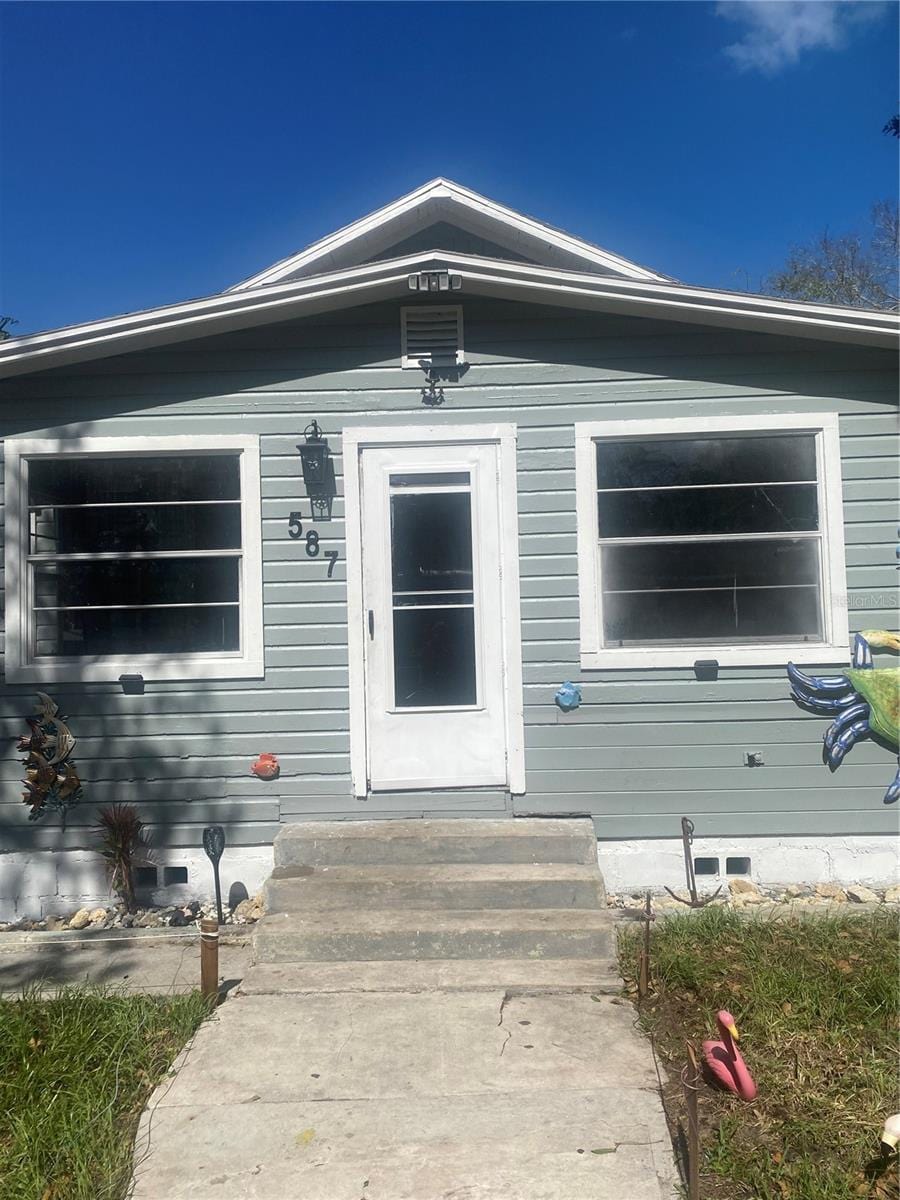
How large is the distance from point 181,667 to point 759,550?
11.4ft

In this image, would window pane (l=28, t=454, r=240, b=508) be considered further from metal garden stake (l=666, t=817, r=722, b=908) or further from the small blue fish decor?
metal garden stake (l=666, t=817, r=722, b=908)

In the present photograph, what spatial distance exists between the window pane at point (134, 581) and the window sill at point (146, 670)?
38 centimetres

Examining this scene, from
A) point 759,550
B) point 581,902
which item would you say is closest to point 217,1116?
point 581,902

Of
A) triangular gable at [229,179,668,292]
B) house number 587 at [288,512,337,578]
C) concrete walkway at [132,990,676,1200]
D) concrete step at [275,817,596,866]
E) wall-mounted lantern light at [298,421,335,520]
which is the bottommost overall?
concrete walkway at [132,990,676,1200]

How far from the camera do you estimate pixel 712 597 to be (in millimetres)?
5504

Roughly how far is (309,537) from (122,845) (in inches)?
80.8

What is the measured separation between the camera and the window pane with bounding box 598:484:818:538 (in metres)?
5.52

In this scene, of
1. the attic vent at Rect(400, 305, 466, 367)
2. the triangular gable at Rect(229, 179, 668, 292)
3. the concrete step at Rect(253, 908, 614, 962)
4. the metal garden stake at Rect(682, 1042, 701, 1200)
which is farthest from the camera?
the triangular gable at Rect(229, 179, 668, 292)

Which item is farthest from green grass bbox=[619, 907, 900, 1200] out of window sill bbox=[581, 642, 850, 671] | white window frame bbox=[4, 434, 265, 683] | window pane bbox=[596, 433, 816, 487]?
white window frame bbox=[4, 434, 265, 683]

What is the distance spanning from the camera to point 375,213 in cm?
712

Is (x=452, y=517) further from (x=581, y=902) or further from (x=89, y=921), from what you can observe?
(x=89, y=921)

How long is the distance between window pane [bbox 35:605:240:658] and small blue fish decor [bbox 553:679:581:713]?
1.92m

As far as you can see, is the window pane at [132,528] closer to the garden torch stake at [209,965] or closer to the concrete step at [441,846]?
the concrete step at [441,846]

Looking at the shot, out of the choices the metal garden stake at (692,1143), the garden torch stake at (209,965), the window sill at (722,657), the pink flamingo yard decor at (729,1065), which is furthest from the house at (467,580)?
the metal garden stake at (692,1143)
